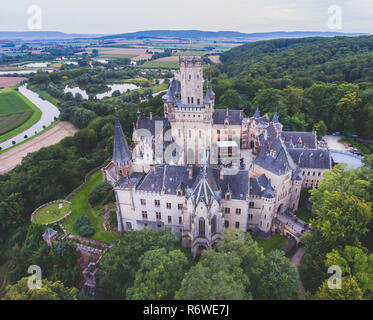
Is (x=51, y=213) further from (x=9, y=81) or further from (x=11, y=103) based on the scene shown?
(x=9, y=81)

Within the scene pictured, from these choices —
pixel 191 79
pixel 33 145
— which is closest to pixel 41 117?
pixel 33 145

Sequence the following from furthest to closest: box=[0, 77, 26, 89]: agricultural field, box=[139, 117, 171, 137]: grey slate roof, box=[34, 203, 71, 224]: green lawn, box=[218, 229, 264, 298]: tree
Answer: box=[0, 77, 26, 89]: agricultural field < box=[139, 117, 171, 137]: grey slate roof < box=[34, 203, 71, 224]: green lawn < box=[218, 229, 264, 298]: tree

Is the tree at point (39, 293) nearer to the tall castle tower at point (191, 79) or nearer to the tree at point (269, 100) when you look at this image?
the tall castle tower at point (191, 79)

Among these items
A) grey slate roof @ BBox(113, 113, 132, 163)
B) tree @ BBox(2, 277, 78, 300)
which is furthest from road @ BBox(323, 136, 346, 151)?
tree @ BBox(2, 277, 78, 300)

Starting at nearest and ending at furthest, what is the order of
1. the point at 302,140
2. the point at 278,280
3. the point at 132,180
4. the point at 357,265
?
the point at 357,265, the point at 278,280, the point at 132,180, the point at 302,140

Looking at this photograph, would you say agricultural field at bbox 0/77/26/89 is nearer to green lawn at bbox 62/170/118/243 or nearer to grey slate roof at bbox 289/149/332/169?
green lawn at bbox 62/170/118/243
